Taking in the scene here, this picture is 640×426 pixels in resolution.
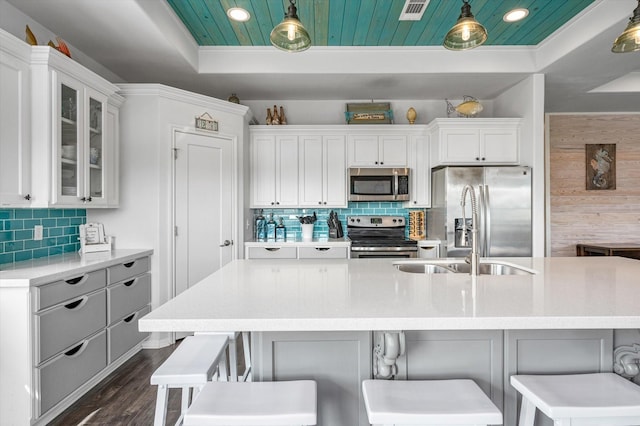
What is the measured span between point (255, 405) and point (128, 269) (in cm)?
218

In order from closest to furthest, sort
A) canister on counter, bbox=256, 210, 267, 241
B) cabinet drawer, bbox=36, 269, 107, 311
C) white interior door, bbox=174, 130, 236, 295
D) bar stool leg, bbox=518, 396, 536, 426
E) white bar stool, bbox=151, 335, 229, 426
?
1. bar stool leg, bbox=518, 396, 536, 426
2. white bar stool, bbox=151, 335, 229, 426
3. cabinet drawer, bbox=36, 269, 107, 311
4. white interior door, bbox=174, 130, 236, 295
5. canister on counter, bbox=256, 210, 267, 241

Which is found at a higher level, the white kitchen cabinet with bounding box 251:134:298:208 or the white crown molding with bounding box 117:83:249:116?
the white crown molding with bounding box 117:83:249:116

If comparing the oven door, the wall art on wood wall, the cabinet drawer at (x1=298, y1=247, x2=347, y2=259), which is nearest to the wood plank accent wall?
the wall art on wood wall

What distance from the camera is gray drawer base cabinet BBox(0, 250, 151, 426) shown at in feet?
6.13

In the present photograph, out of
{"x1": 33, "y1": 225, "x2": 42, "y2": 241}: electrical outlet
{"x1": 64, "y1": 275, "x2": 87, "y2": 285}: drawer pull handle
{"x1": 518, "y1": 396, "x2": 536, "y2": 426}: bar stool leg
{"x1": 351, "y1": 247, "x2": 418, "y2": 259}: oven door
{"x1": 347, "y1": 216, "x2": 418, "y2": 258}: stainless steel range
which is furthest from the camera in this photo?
{"x1": 347, "y1": 216, "x2": 418, "y2": 258}: stainless steel range

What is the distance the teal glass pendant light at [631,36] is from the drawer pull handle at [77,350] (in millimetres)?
3534

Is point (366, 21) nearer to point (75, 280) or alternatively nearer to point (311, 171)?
point (311, 171)

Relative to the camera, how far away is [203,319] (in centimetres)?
106

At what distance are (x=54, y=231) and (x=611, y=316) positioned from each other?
11.1ft

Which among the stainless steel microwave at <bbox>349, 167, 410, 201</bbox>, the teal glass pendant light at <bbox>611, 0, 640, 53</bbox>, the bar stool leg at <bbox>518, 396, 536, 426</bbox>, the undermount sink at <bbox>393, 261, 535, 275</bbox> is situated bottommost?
the bar stool leg at <bbox>518, 396, 536, 426</bbox>

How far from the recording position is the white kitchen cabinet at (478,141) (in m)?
3.82

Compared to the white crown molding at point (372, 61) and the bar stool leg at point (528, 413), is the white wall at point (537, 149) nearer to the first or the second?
the white crown molding at point (372, 61)

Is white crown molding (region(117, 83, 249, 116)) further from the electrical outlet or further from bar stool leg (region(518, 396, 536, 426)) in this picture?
bar stool leg (region(518, 396, 536, 426))

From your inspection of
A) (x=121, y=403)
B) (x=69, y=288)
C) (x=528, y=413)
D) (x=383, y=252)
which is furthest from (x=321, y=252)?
(x=528, y=413)
